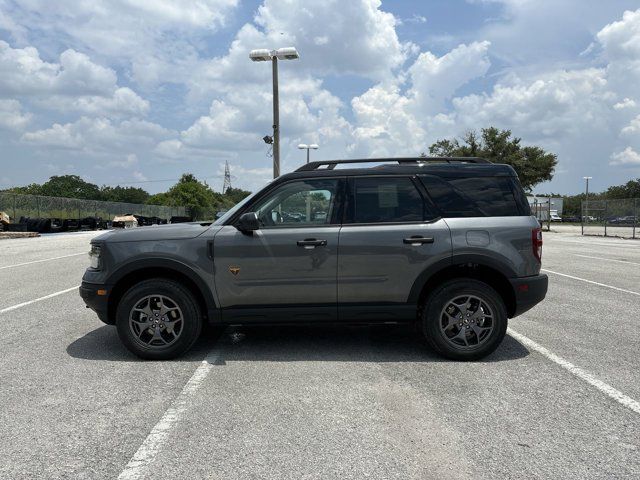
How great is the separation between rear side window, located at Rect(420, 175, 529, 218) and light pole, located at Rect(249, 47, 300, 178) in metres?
13.3

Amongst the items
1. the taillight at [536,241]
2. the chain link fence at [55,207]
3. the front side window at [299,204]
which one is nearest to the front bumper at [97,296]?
the front side window at [299,204]

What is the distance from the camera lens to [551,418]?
3.44 m

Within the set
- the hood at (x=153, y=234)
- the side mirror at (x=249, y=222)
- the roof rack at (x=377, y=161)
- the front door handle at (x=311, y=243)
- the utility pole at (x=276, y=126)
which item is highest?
the utility pole at (x=276, y=126)

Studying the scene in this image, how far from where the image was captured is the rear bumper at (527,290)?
15.4ft

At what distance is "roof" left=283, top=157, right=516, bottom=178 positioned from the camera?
4.86m

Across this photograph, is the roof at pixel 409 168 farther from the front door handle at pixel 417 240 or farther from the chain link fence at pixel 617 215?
the chain link fence at pixel 617 215

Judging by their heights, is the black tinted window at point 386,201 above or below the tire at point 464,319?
above

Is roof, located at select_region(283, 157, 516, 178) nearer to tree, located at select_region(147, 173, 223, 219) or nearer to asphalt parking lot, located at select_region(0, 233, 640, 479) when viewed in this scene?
asphalt parking lot, located at select_region(0, 233, 640, 479)

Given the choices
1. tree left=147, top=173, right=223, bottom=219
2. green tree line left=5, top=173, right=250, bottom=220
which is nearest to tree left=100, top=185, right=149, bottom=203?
green tree line left=5, top=173, right=250, bottom=220

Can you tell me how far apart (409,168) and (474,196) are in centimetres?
69

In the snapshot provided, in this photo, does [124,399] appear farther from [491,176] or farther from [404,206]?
[491,176]

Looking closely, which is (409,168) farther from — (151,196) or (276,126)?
(151,196)

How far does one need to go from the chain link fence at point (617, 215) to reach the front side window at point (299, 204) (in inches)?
1096

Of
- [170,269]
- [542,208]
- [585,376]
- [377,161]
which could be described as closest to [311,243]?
[377,161]
